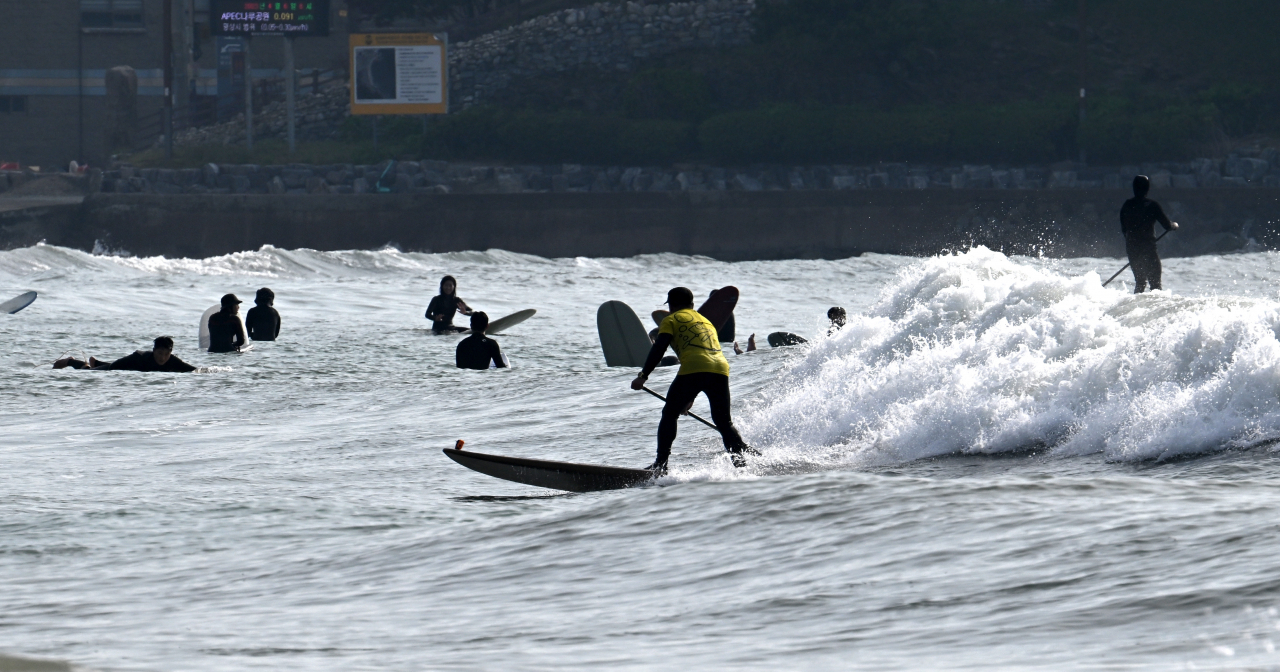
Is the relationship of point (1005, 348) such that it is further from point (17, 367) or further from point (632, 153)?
point (632, 153)

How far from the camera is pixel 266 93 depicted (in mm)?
47625

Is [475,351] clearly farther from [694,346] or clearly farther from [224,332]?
[694,346]

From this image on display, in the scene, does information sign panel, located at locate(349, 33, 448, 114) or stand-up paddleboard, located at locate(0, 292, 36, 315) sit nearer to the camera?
stand-up paddleboard, located at locate(0, 292, 36, 315)

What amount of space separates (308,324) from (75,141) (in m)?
30.1

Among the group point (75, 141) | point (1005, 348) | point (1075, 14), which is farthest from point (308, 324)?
point (1075, 14)

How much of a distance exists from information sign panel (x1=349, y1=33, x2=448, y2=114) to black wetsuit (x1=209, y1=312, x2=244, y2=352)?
969 inches

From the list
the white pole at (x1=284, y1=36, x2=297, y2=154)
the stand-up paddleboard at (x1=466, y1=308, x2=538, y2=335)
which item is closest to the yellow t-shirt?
the stand-up paddleboard at (x1=466, y1=308, x2=538, y2=335)

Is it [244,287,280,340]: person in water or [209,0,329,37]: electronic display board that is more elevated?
[209,0,329,37]: electronic display board

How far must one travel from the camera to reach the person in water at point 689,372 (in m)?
8.89

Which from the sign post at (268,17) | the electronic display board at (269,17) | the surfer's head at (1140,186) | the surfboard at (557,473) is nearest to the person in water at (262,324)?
the surfer's head at (1140,186)

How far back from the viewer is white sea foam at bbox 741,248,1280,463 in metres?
8.72

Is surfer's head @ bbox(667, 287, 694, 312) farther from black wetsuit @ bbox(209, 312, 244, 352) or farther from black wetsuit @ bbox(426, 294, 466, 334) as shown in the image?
black wetsuit @ bbox(426, 294, 466, 334)

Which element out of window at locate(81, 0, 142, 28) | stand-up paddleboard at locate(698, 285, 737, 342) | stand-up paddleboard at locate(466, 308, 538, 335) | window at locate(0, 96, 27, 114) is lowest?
stand-up paddleboard at locate(466, 308, 538, 335)

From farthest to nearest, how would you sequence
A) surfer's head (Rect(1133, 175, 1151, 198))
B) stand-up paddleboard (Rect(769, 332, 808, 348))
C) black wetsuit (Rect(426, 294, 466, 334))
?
black wetsuit (Rect(426, 294, 466, 334))
stand-up paddleboard (Rect(769, 332, 808, 348))
surfer's head (Rect(1133, 175, 1151, 198))
